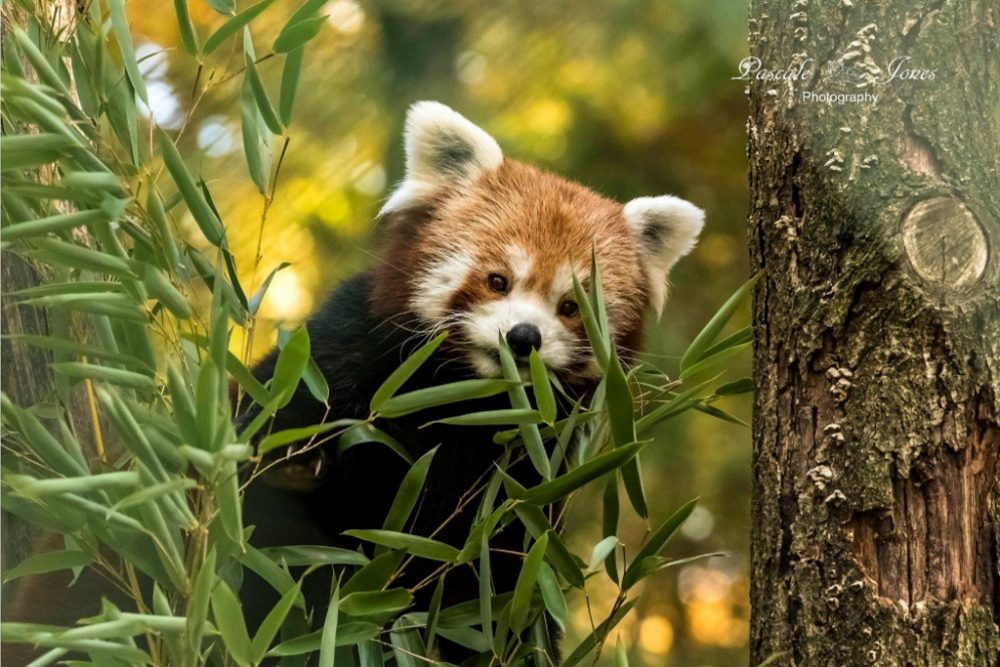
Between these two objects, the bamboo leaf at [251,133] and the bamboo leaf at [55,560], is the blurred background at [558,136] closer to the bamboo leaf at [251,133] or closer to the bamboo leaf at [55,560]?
the bamboo leaf at [251,133]

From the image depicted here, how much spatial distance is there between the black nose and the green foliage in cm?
39

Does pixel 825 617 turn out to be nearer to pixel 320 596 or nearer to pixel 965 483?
pixel 965 483

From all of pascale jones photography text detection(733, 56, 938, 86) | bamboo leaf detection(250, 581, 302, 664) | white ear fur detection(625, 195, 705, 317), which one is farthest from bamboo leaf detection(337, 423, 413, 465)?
white ear fur detection(625, 195, 705, 317)

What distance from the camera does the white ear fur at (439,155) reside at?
2564mm

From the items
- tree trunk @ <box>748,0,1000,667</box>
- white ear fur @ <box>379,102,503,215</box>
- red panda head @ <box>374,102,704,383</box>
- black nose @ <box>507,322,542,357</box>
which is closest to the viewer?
tree trunk @ <box>748,0,1000,667</box>

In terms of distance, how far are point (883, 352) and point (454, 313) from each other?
3.57ft

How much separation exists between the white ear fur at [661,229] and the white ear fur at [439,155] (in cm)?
39

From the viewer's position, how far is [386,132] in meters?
3.03

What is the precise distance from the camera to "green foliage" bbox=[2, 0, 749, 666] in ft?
4.42

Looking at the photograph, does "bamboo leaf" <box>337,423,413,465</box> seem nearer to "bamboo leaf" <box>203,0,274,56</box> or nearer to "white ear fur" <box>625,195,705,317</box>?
"bamboo leaf" <box>203,0,274,56</box>

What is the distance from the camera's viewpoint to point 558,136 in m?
3.30

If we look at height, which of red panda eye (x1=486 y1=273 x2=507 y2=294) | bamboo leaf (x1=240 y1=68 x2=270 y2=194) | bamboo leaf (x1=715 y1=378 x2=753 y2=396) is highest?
bamboo leaf (x1=240 y1=68 x2=270 y2=194)

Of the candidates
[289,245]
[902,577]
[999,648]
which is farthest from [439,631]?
[289,245]

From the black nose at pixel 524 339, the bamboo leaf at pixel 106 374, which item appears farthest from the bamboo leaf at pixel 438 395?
the black nose at pixel 524 339
